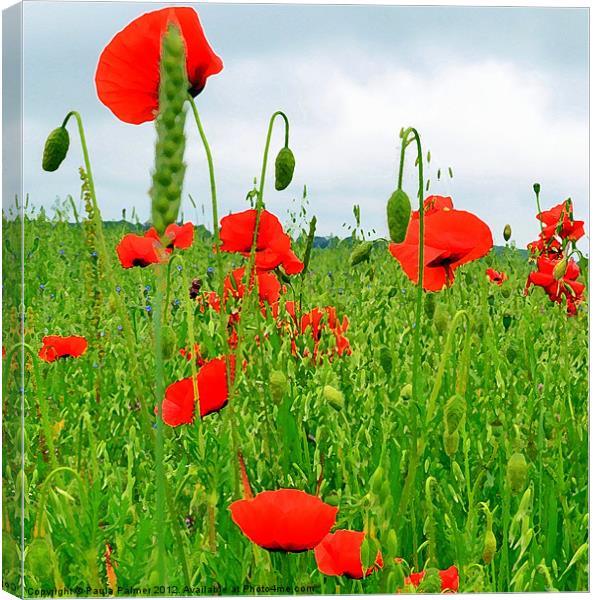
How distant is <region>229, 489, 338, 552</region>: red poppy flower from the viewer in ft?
4.14

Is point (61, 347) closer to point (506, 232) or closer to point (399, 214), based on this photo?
point (399, 214)

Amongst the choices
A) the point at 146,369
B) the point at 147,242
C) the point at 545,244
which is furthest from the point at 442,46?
the point at 146,369

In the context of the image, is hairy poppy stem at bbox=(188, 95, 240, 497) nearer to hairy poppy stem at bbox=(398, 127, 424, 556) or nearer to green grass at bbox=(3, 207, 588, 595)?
green grass at bbox=(3, 207, 588, 595)

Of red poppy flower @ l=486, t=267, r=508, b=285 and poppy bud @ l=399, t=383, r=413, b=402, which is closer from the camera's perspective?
poppy bud @ l=399, t=383, r=413, b=402

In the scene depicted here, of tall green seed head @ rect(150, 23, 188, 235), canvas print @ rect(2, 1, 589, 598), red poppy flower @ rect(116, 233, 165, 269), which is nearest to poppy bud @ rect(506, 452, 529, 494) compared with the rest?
canvas print @ rect(2, 1, 589, 598)

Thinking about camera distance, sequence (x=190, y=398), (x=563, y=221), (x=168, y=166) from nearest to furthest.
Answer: (x=168, y=166) → (x=190, y=398) → (x=563, y=221)

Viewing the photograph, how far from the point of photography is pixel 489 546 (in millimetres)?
1354

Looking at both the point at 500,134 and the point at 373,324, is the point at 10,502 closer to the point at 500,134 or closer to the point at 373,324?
the point at 373,324

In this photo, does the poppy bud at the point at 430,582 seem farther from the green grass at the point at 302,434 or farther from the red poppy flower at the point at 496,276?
the red poppy flower at the point at 496,276

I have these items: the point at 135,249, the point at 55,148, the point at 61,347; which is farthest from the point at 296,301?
the point at 55,148

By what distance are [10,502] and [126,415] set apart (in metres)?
0.24

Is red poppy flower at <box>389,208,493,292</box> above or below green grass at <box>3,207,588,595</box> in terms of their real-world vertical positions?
above

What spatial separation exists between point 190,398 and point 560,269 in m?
0.65

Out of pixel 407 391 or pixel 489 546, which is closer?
pixel 489 546
